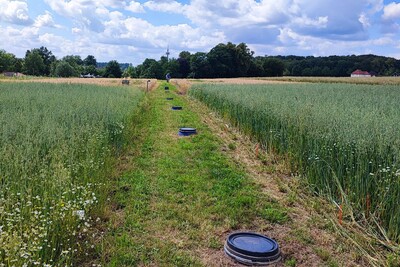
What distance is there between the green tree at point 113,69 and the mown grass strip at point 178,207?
108 metres

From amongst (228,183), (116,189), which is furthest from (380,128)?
(116,189)

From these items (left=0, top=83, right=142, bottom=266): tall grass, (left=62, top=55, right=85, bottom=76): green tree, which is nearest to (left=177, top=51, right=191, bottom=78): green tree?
(left=62, top=55, right=85, bottom=76): green tree

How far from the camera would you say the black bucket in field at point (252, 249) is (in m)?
4.59

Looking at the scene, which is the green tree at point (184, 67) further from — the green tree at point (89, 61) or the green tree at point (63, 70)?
the green tree at point (89, 61)

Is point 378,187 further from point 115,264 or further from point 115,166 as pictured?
point 115,166

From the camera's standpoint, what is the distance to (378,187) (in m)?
5.36

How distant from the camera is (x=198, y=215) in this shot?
594 cm

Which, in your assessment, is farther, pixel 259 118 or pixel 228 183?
pixel 259 118

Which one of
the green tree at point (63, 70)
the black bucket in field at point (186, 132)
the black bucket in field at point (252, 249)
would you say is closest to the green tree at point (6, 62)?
the green tree at point (63, 70)

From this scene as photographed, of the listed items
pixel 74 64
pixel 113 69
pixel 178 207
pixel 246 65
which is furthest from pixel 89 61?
pixel 178 207

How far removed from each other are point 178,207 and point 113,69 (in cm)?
11375

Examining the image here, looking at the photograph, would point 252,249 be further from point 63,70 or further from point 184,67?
point 63,70

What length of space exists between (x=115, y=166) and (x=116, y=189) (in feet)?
4.59

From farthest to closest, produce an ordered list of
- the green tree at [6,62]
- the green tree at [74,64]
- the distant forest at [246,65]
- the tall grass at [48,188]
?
the green tree at [74,64]
the green tree at [6,62]
the distant forest at [246,65]
the tall grass at [48,188]
